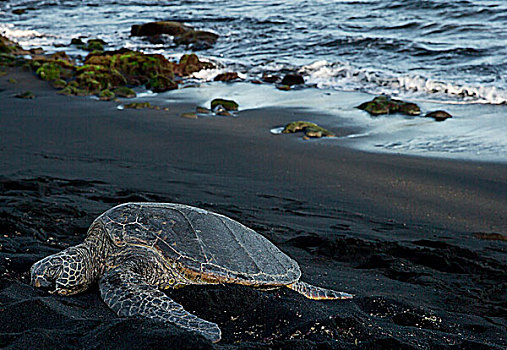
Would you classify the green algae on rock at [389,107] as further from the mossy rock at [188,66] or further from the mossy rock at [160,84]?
the mossy rock at [188,66]

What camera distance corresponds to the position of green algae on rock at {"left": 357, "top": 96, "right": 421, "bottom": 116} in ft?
24.8

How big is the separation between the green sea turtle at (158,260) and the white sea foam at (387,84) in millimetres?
6518

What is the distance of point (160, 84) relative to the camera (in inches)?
370

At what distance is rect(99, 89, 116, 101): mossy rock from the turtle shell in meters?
5.68

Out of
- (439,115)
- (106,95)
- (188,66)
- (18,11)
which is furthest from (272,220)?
(18,11)

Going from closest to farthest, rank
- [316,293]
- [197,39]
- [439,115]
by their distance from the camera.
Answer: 1. [316,293]
2. [439,115]
3. [197,39]

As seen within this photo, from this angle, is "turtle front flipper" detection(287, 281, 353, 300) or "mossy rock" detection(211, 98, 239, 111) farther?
"mossy rock" detection(211, 98, 239, 111)

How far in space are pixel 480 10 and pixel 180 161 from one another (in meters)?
12.7

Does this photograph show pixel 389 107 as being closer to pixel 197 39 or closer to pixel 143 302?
pixel 143 302

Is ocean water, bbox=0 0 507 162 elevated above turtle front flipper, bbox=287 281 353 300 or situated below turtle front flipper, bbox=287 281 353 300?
above

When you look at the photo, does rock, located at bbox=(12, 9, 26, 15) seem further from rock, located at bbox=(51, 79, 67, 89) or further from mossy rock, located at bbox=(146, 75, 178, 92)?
mossy rock, located at bbox=(146, 75, 178, 92)

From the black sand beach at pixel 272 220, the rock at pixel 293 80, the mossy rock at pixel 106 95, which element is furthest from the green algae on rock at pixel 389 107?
the mossy rock at pixel 106 95

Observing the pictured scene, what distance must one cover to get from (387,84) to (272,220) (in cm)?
589

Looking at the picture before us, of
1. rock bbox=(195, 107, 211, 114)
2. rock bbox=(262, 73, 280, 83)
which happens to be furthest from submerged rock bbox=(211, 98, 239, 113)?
rock bbox=(262, 73, 280, 83)
